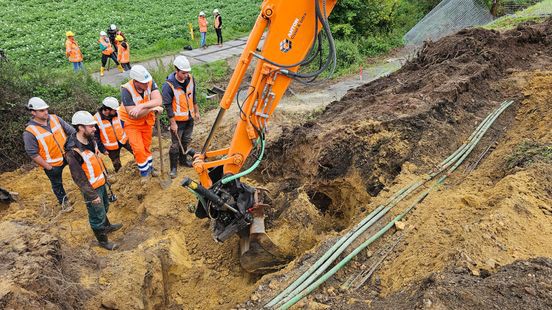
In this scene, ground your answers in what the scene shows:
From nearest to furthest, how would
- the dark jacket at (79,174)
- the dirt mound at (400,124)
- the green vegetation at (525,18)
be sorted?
the dark jacket at (79,174) → the dirt mound at (400,124) → the green vegetation at (525,18)

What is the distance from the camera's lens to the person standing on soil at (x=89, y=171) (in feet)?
15.5

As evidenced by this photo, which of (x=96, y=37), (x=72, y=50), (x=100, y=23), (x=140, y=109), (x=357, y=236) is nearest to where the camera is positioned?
(x=357, y=236)

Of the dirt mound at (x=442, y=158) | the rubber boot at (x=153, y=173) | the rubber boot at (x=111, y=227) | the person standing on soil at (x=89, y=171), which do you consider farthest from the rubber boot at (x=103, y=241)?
the dirt mound at (x=442, y=158)

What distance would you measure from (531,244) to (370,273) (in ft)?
4.54

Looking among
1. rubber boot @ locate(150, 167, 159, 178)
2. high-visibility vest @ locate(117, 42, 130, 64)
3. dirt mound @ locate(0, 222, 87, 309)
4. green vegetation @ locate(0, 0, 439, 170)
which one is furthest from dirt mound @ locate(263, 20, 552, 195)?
high-visibility vest @ locate(117, 42, 130, 64)

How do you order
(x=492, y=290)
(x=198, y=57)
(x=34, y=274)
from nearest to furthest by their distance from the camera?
(x=492, y=290)
(x=34, y=274)
(x=198, y=57)

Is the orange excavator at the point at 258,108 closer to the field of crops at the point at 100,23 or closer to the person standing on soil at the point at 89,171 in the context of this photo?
the person standing on soil at the point at 89,171

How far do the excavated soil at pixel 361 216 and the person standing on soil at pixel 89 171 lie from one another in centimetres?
32

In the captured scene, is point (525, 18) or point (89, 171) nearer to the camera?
point (89, 171)

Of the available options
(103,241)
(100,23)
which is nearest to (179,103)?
(103,241)

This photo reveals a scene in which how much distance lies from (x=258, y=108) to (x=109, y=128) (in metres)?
3.03

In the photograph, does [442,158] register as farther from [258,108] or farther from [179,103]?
[179,103]

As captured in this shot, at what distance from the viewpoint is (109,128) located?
6195 millimetres

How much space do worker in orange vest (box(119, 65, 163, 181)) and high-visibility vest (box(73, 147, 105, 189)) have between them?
1044 millimetres
